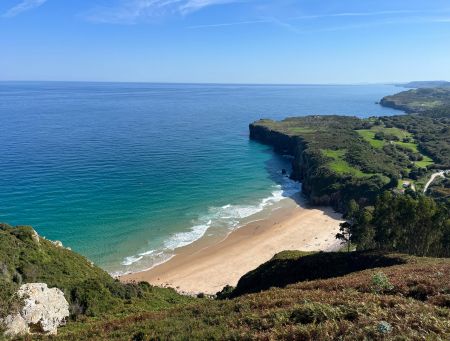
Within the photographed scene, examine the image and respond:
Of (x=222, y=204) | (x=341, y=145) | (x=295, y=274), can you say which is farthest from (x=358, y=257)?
(x=341, y=145)

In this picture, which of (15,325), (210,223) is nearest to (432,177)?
(210,223)

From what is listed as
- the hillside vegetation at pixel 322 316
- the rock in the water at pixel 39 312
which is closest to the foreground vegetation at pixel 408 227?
the hillside vegetation at pixel 322 316

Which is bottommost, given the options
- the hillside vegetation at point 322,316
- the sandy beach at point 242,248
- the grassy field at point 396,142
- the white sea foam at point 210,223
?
the sandy beach at point 242,248

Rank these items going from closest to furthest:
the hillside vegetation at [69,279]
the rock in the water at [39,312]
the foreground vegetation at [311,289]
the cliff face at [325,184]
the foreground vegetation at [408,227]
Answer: the foreground vegetation at [311,289] → the rock in the water at [39,312] → the hillside vegetation at [69,279] → the foreground vegetation at [408,227] → the cliff face at [325,184]

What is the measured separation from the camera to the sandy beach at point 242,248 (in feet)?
173

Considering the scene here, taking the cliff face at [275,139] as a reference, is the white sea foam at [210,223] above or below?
below

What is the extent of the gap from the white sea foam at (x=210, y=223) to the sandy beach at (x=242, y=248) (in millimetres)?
→ 1651

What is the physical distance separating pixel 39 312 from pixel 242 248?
1635 inches

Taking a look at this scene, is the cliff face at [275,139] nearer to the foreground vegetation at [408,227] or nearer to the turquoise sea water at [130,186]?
the turquoise sea water at [130,186]

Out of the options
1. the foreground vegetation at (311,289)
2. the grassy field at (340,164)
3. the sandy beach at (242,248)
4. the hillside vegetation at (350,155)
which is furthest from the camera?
the grassy field at (340,164)

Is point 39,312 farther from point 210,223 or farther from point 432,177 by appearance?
point 432,177

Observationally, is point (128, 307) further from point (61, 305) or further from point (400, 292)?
point (400, 292)

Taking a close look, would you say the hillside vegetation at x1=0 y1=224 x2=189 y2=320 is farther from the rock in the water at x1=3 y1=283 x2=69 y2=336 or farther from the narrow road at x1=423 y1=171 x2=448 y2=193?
the narrow road at x1=423 y1=171 x2=448 y2=193

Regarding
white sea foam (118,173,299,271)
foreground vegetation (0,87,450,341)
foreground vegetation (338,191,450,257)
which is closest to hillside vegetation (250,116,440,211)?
→ foreground vegetation (0,87,450,341)
